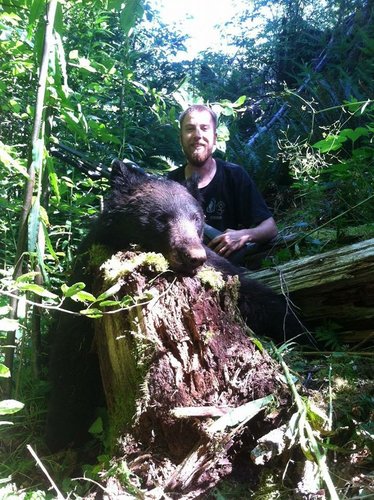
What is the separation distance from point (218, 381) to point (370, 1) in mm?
8746

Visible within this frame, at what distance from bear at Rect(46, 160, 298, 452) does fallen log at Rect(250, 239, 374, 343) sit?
0.51 ft

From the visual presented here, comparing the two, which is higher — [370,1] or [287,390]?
[370,1]

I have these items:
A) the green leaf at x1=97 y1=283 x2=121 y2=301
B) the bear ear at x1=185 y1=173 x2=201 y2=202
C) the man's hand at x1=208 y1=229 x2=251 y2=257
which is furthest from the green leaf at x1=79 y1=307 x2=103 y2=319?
the man's hand at x1=208 y1=229 x2=251 y2=257

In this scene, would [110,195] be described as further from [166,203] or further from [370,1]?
[370,1]

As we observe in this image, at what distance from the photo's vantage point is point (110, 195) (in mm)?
3533

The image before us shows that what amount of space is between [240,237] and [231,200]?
2.88ft

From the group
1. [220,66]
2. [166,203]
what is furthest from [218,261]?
[220,66]

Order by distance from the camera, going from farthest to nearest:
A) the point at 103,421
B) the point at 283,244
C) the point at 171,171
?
the point at 171,171 → the point at 283,244 → the point at 103,421

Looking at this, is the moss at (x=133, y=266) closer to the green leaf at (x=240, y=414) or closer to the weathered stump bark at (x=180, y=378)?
the weathered stump bark at (x=180, y=378)

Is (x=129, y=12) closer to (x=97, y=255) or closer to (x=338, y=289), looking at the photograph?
(x=97, y=255)

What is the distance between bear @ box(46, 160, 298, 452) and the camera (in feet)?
9.57

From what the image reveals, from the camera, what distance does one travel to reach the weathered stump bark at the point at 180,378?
2.01 meters

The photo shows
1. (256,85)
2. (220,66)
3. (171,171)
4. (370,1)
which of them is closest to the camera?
(171,171)

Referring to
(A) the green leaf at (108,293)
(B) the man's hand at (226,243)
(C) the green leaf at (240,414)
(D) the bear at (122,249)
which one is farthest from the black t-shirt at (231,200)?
(C) the green leaf at (240,414)
